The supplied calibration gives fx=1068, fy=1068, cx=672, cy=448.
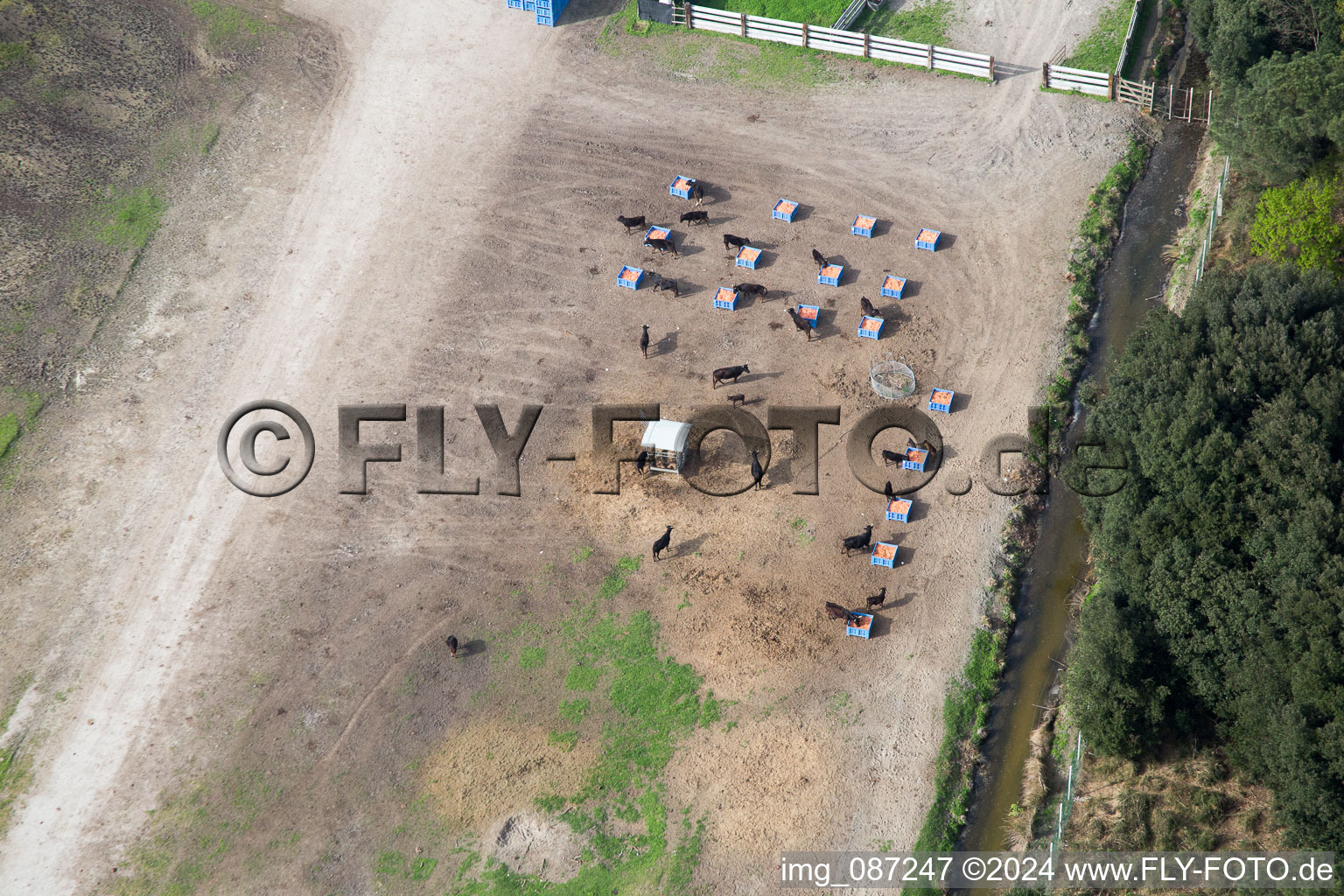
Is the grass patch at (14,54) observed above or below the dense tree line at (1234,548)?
above

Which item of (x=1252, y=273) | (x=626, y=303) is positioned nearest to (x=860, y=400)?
(x=626, y=303)

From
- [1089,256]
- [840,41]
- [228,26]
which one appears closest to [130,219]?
[228,26]

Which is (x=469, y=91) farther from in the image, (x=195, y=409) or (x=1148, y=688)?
(x=1148, y=688)

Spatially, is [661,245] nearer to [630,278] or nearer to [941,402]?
[630,278]

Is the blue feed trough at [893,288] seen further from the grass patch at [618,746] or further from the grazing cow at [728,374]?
the grass patch at [618,746]

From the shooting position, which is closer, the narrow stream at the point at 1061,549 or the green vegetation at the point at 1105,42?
the narrow stream at the point at 1061,549

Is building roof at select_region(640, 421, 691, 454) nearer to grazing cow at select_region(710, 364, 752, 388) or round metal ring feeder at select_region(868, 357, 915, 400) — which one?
grazing cow at select_region(710, 364, 752, 388)

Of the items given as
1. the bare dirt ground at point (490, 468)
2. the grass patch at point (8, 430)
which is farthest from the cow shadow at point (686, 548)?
the grass patch at point (8, 430)
